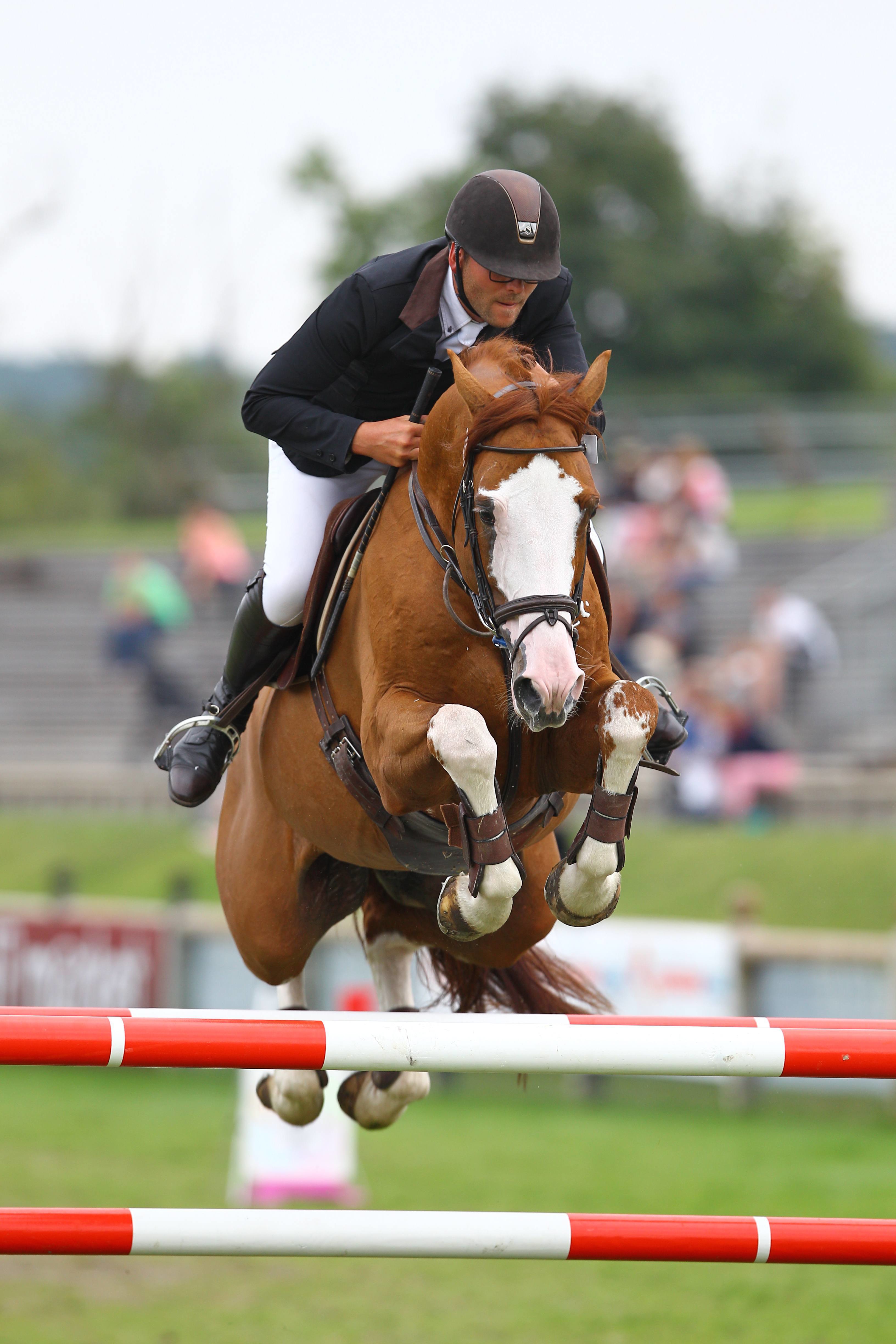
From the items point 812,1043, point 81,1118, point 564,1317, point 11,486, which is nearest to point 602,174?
point 11,486

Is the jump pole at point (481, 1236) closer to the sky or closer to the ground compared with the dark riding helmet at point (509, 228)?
closer to the ground

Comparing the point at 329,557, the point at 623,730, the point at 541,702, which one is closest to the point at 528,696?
the point at 541,702

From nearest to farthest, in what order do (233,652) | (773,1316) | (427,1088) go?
(233,652) → (427,1088) → (773,1316)

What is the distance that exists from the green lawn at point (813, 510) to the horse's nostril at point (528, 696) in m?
15.3

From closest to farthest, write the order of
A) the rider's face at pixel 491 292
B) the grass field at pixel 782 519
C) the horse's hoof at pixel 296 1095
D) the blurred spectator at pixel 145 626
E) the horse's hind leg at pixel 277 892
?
the rider's face at pixel 491 292 → the horse's hind leg at pixel 277 892 → the horse's hoof at pixel 296 1095 → the blurred spectator at pixel 145 626 → the grass field at pixel 782 519

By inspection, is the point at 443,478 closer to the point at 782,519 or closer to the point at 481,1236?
the point at 481,1236

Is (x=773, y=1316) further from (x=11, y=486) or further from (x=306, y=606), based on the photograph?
(x=11, y=486)

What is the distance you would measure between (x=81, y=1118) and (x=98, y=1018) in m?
8.52

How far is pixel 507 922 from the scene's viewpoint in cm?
436

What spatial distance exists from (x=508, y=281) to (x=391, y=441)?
467 millimetres

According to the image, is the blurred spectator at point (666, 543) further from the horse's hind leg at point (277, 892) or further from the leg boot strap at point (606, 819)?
the leg boot strap at point (606, 819)

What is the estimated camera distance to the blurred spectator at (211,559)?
17562 millimetres

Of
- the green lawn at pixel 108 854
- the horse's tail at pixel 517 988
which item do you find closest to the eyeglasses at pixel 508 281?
the horse's tail at pixel 517 988

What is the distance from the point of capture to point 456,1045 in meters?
3.17
